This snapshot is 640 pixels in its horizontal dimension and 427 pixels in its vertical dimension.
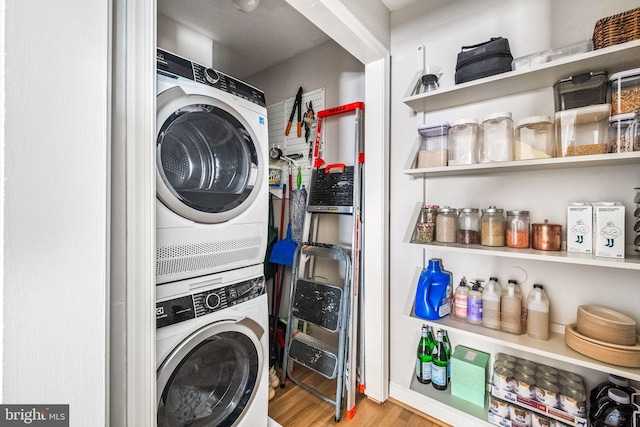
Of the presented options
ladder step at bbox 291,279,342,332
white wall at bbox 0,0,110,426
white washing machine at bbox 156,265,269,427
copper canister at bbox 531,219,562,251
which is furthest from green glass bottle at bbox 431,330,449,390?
white wall at bbox 0,0,110,426

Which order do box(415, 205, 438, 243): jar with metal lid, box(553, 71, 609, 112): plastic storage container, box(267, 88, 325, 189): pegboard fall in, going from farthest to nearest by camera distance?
1. box(267, 88, 325, 189): pegboard
2. box(415, 205, 438, 243): jar with metal lid
3. box(553, 71, 609, 112): plastic storage container

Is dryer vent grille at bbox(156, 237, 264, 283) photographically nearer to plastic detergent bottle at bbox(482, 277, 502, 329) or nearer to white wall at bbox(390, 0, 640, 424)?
white wall at bbox(390, 0, 640, 424)

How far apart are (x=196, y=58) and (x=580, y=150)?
225 cm

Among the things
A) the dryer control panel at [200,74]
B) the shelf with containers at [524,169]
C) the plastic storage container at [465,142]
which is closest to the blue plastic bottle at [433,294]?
the shelf with containers at [524,169]

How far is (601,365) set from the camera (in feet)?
3.24

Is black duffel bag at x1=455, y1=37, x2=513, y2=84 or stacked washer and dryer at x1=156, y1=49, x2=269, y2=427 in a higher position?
black duffel bag at x1=455, y1=37, x2=513, y2=84

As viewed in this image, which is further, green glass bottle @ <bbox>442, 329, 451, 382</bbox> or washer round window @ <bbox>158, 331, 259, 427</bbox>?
green glass bottle @ <bbox>442, 329, 451, 382</bbox>

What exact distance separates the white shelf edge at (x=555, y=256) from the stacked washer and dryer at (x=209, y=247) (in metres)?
0.88

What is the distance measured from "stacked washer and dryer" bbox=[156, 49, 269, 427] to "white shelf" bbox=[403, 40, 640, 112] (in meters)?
0.91

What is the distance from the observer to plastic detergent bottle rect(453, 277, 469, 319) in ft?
4.52

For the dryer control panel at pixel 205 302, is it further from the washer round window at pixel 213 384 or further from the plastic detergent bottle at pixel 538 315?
the plastic detergent bottle at pixel 538 315

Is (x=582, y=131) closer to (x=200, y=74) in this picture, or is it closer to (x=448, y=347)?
(x=448, y=347)

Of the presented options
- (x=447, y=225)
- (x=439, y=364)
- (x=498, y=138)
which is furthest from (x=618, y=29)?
(x=439, y=364)

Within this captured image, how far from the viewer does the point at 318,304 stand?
1724mm
